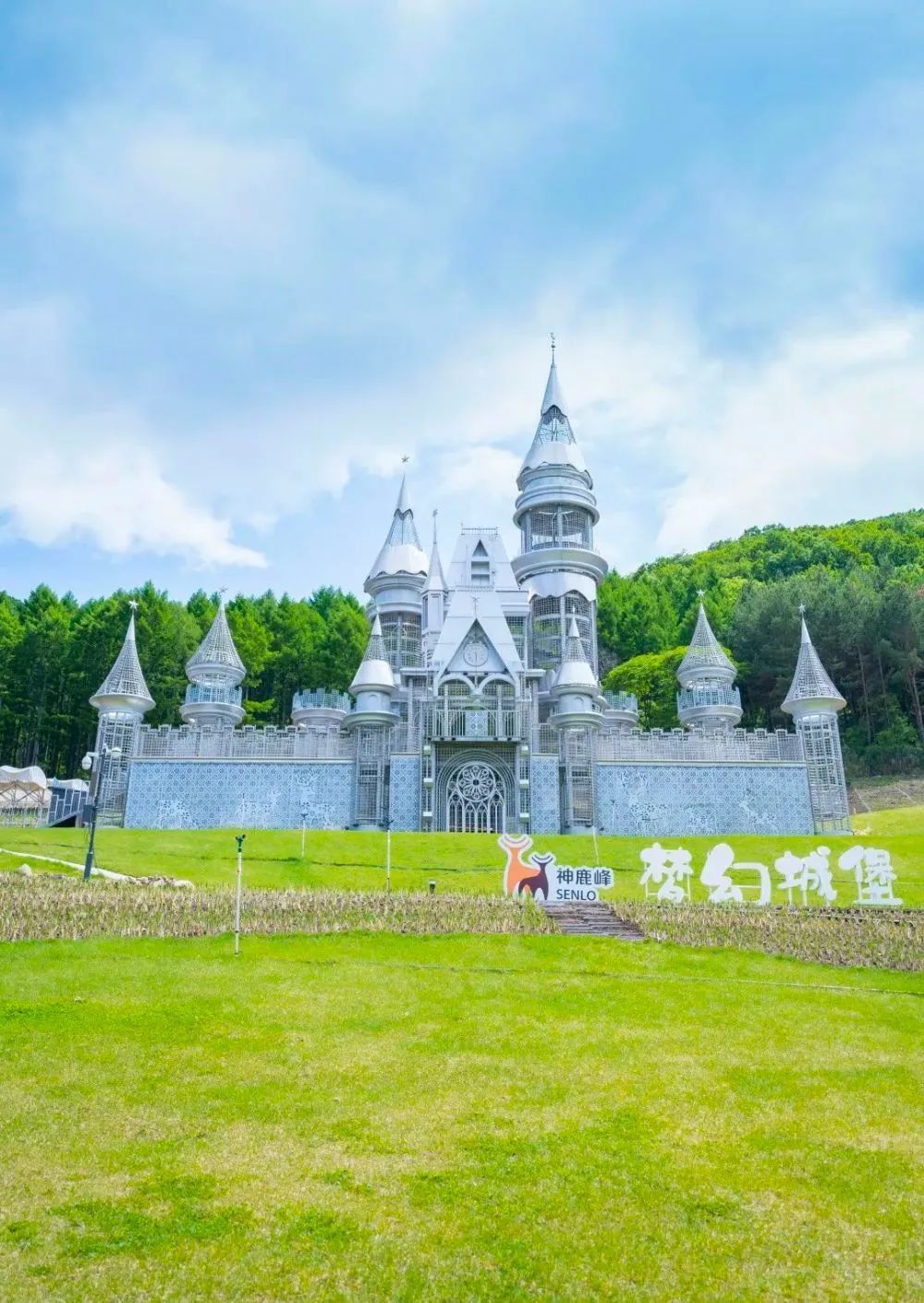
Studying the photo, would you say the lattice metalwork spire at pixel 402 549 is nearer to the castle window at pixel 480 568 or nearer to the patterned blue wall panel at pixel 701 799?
the castle window at pixel 480 568

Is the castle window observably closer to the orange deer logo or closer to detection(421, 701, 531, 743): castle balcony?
detection(421, 701, 531, 743): castle balcony

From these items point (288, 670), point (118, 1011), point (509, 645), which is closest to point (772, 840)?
point (509, 645)

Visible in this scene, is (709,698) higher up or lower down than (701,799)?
higher up

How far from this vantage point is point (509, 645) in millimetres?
40469

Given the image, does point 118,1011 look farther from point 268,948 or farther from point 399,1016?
point 268,948

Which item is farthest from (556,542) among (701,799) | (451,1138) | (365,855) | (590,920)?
(451,1138)

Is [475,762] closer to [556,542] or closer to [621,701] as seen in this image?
[621,701]

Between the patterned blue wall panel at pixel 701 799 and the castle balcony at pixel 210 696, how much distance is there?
55.0 ft

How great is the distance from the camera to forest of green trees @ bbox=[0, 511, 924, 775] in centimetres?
5956

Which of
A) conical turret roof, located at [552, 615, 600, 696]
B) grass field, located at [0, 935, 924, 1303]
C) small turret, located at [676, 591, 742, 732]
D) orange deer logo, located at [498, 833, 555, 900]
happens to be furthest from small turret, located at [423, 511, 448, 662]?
grass field, located at [0, 935, 924, 1303]

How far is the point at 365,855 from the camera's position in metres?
30.0

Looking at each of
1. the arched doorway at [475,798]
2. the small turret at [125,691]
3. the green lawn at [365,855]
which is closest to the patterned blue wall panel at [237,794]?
the small turret at [125,691]

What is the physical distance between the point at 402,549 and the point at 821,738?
23145mm

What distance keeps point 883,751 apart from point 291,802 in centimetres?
3463
